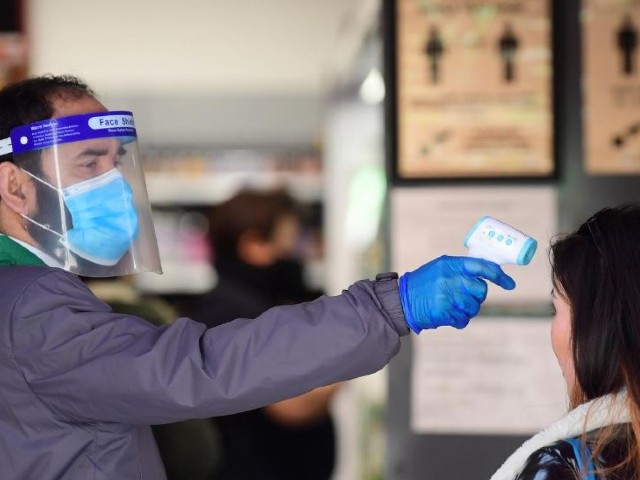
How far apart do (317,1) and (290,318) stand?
4607 mm

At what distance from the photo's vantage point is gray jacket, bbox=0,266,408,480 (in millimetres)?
1690

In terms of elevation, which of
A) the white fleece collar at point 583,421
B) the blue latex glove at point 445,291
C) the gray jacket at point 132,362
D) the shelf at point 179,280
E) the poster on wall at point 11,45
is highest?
the poster on wall at point 11,45

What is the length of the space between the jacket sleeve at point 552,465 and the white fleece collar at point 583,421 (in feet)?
0.08

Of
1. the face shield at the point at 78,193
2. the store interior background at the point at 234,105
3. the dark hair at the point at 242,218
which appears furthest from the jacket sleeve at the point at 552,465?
the store interior background at the point at 234,105

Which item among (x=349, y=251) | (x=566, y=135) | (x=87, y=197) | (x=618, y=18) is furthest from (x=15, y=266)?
(x=349, y=251)

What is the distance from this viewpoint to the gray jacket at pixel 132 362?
5.55 feet

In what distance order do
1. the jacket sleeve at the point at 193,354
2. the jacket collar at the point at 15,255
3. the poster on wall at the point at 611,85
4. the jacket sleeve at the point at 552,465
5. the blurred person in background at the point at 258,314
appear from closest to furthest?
the jacket sleeve at the point at 552,465, the jacket sleeve at the point at 193,354, the jacket collar at the point at 15,255, the poster on wall at the point at 611,85, the blurred person in background at the point at 258,314

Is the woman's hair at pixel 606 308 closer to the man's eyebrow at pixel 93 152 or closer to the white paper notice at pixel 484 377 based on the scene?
the man's eyebrow at pixel 93 152

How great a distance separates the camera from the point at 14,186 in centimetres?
201

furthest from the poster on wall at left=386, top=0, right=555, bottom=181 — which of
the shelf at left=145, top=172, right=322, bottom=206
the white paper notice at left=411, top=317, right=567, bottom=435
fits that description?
the shelf at left=145, top=172, right=322, bottom=206

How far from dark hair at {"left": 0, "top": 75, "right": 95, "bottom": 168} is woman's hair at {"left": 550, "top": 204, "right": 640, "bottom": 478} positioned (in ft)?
3.38

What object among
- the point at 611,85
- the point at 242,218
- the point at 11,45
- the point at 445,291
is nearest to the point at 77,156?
the point at 445,291

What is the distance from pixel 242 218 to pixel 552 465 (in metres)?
2.61

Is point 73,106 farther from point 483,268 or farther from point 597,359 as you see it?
point 597,359
